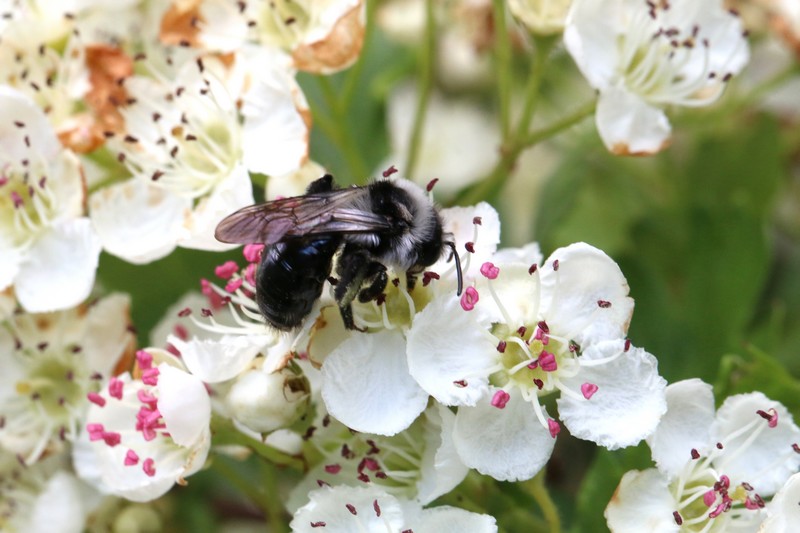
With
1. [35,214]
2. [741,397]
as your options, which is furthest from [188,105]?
[741,397]

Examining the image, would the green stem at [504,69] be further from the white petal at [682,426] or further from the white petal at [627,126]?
the white petal at [682,426]

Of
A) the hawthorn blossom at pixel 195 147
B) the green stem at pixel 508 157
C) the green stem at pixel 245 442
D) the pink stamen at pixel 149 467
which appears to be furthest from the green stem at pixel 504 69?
the pink stamen at pixel 149 467

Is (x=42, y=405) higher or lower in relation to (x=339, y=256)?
lower

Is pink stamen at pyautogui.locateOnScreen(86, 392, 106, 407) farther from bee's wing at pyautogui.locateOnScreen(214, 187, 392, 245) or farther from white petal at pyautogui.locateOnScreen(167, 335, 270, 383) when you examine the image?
bee's wing at pyautogui.locateOnScreen(214, 187, 392, 245)

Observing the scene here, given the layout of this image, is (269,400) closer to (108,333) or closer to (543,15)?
(108,333)

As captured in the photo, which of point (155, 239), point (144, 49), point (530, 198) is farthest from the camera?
point (530, 198)

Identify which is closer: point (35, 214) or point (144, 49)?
point (35, 214)

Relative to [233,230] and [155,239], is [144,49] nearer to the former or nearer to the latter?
[155,239]

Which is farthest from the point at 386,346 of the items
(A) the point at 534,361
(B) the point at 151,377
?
(B) the point at 151,377

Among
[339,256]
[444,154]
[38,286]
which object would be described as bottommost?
[444,154]
